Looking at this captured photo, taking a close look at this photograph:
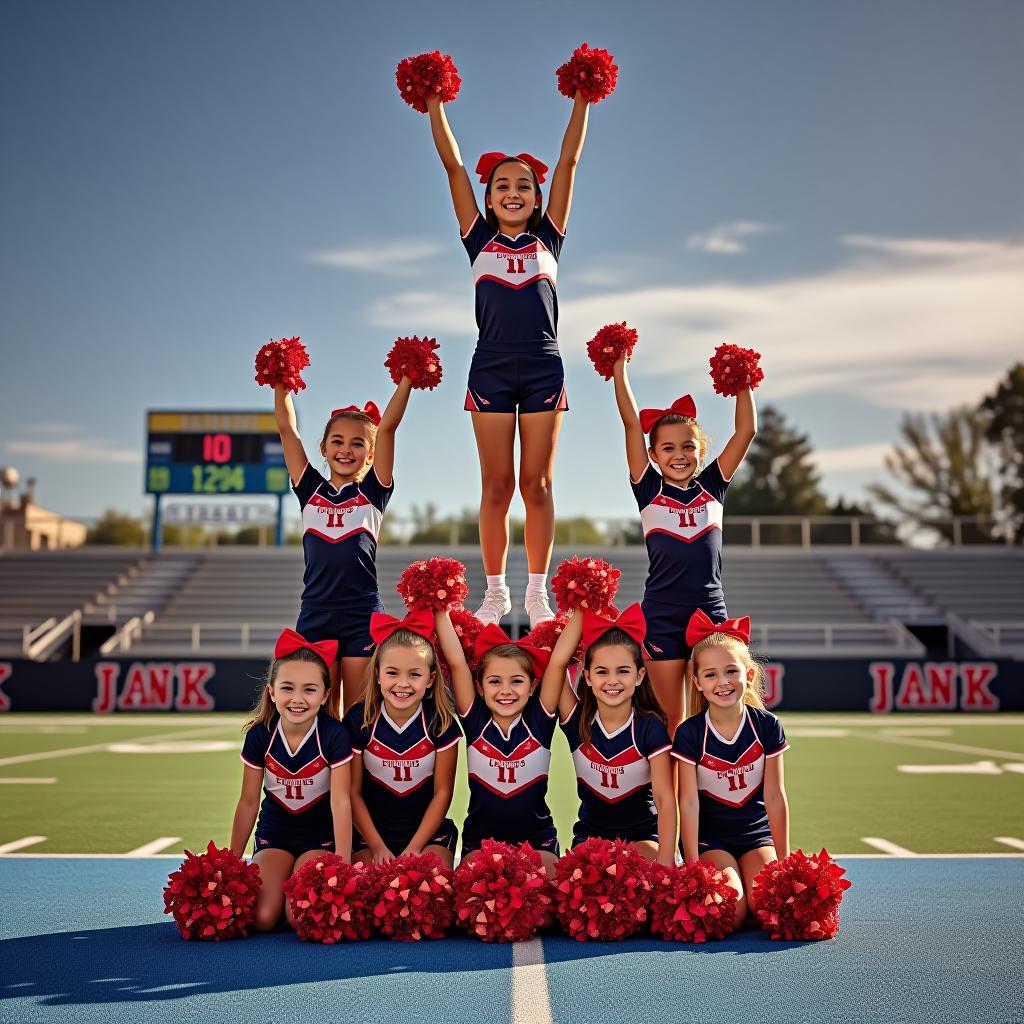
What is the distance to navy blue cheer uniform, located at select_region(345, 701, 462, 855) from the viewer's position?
4.18 metres

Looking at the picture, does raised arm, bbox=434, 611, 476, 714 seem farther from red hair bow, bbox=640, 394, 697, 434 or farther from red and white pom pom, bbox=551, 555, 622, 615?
red hair bow, bbox=640, 394, 697, 434

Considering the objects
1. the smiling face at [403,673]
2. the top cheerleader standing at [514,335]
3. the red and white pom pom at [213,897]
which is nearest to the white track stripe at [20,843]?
the red and white pom pom at [213,897]

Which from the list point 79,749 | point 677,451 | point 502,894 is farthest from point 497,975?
point 79,749

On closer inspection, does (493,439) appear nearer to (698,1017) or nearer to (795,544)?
(698,1017)

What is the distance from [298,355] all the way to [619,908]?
2556 millimetres

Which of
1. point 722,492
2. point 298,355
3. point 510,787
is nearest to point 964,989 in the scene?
point 510,787

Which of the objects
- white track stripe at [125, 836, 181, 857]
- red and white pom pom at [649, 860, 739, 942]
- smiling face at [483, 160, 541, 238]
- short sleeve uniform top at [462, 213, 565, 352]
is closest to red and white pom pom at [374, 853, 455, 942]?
red and white pom pom at [649, 860, 739, 942]

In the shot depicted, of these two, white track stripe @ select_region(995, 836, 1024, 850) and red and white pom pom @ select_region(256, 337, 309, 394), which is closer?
red and white pom pom @ select_region(256, 337, 309, 394)

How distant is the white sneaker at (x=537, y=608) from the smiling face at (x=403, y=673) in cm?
73

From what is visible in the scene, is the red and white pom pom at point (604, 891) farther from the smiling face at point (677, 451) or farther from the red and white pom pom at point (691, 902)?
the smiling face at point (677, 451)

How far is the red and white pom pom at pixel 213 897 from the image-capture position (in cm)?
375

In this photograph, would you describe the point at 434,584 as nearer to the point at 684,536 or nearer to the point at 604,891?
the point at 684,536

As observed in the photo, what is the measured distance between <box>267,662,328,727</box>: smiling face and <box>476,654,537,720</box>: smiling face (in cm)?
62

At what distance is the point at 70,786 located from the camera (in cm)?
837
